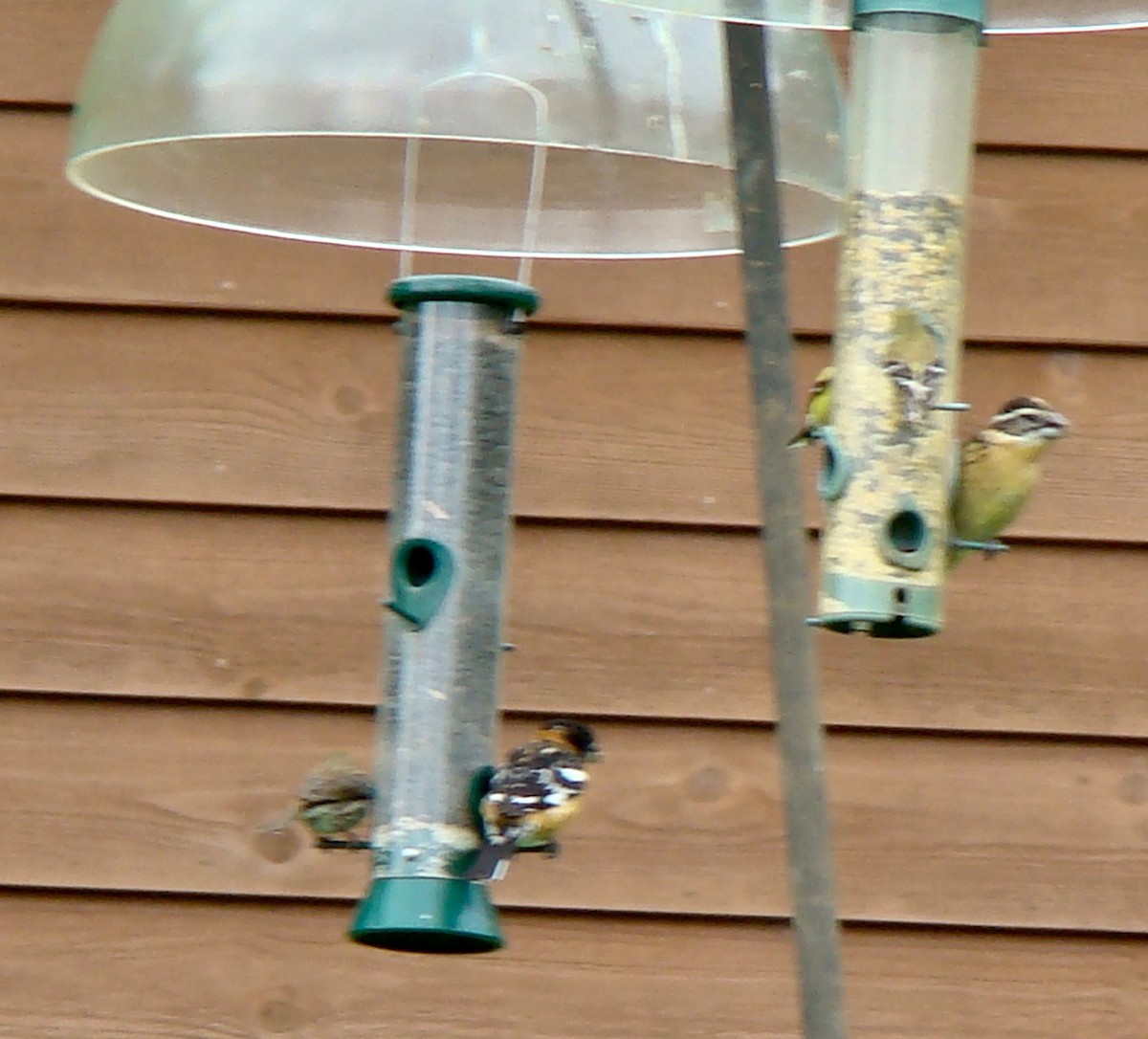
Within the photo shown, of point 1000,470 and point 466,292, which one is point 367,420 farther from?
point 1000,470

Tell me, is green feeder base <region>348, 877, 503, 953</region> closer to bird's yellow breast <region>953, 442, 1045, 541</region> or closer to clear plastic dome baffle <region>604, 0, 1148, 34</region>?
bird's yellow breast <region>953, 442, 1045, 541</region>

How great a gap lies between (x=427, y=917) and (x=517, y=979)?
685mm

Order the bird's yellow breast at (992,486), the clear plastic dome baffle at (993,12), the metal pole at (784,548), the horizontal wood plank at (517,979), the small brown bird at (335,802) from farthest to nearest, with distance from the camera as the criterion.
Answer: the horizontal wood plank at (517,979)
the small brown bird at (335,802)
the bird's yellow breast at (992,486)
the metal pole at (784,548)
the clear plastic dome baffle at (993,12)

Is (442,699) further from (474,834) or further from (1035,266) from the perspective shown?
(1035,266)

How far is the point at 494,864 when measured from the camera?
2.00 metres

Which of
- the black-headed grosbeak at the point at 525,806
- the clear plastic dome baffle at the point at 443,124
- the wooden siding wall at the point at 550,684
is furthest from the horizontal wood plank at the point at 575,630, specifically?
the black-headed grosbeak at the point at 525,806

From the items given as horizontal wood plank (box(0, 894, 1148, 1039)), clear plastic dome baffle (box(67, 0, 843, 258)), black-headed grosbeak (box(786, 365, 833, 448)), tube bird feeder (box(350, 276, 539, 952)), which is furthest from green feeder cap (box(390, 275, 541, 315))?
horizontal wood plank (box(0, 894, 1148, 1039))

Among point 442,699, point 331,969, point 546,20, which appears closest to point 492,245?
point 546,20

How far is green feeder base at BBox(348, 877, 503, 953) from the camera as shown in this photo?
1.94 metres

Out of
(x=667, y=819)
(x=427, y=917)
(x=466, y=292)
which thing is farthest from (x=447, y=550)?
(x=667, y=819)

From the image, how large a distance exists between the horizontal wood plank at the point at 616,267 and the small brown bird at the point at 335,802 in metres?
0.65

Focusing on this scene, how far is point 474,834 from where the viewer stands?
6.66 feet

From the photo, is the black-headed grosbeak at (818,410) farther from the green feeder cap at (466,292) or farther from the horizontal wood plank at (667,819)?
the horizontal wood plank at (667,819)

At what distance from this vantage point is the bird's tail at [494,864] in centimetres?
199
